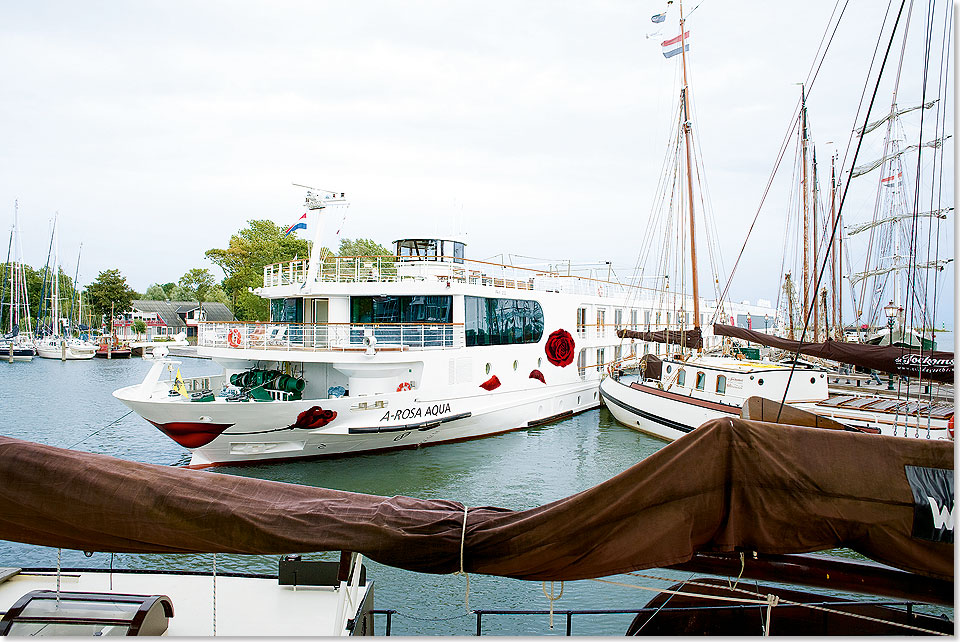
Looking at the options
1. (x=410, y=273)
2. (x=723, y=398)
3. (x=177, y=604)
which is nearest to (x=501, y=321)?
(x=410, y=273)

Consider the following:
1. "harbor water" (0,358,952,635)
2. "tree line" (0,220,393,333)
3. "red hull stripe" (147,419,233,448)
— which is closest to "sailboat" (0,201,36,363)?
"tree line" (0,220,393,333)

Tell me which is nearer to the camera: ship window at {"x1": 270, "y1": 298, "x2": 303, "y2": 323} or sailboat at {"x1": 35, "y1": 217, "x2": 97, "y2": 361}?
ship window at {"x1": 270, "y1": 298, "x2": 303, "y2": 323}

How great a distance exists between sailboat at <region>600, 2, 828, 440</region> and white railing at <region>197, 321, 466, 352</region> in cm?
523

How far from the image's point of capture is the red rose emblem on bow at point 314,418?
9.53 m

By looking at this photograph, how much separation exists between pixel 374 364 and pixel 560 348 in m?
6.32

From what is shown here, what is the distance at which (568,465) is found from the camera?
1079 centimetres

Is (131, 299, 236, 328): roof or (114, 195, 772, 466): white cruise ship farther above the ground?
(131, 299, 236, 328): roof

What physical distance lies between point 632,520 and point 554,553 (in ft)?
1.19

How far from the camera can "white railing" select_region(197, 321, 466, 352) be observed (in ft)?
34.5

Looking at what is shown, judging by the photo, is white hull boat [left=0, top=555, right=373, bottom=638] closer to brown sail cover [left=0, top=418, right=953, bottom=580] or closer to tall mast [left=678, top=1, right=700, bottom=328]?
brown sail cover [left=0, top=418, right=953, bottom=580]

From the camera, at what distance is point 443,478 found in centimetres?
972

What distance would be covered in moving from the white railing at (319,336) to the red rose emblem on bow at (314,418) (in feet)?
4.39

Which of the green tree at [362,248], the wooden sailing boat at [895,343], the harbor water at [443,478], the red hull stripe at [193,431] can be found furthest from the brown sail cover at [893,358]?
the green tree at [362,248]

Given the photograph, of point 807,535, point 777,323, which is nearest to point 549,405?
point 807,535
